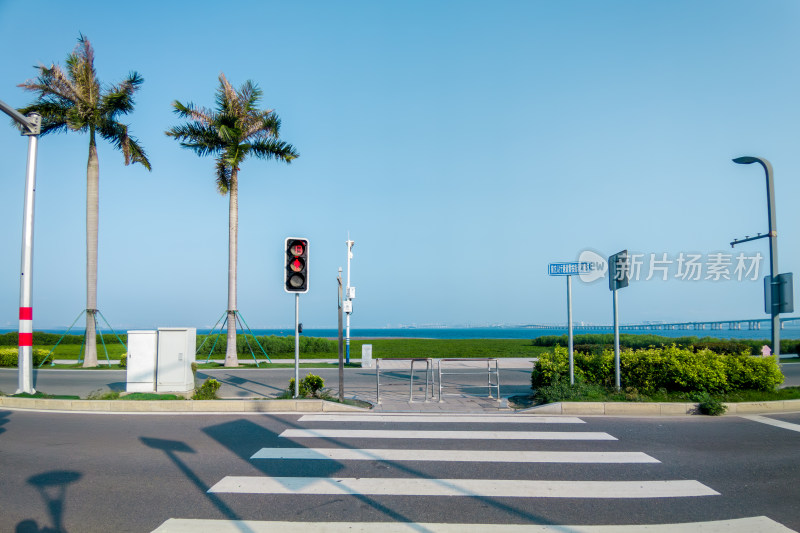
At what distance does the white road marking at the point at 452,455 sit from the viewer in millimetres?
6897

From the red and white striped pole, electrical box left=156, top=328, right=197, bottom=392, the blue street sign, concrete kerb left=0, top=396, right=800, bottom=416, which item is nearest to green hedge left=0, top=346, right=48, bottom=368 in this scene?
the red and white striped pole

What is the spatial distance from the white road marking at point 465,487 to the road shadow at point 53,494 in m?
1.41

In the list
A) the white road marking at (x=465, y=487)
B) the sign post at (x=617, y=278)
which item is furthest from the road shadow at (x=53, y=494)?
the sign post at (x=617, y=278)

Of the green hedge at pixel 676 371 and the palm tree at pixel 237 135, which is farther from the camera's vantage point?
the palm tree at pixel 237 135

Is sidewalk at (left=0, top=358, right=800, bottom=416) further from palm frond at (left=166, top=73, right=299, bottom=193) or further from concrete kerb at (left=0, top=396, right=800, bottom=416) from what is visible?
palm frond at (left=166, top=73, right=299, bottom=193)

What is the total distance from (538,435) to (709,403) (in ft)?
13.6

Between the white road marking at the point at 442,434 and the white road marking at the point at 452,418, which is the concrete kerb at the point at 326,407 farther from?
the white road marking at the point at 442,434

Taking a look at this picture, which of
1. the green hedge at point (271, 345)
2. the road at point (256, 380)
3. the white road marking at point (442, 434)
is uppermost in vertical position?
the white road marking at point (442, 434)

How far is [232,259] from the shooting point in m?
20.5

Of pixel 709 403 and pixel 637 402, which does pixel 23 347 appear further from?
pixel 709 403

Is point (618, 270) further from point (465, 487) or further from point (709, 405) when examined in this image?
point (465, 487)

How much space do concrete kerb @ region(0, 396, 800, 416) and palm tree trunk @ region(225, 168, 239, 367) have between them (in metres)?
9.56

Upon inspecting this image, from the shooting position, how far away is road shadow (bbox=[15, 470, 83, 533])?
4.66m

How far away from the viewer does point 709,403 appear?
10.1 m
